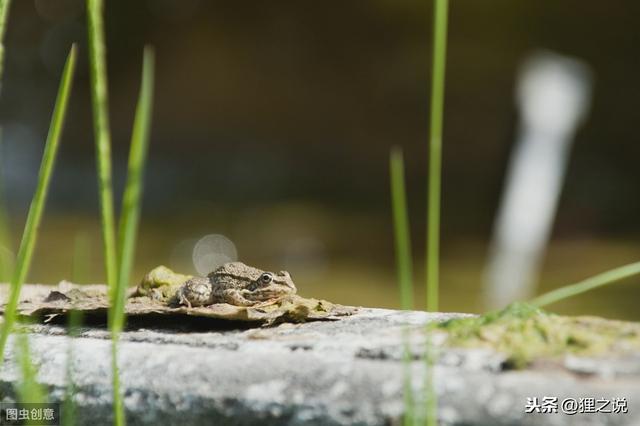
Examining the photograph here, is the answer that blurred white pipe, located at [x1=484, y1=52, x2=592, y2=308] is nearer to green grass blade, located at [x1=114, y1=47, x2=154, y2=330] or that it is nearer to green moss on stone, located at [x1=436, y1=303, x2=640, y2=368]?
green moss on stone, located at [x1=436, y1=303, x2=640, y2=368]

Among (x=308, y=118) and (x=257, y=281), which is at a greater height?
(x=308, y=118)

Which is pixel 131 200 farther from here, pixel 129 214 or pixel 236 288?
pixel 236 288

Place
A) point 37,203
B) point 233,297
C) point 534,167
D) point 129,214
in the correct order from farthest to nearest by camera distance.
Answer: point 534,167, point 233,297, point 37,203, point 129,214

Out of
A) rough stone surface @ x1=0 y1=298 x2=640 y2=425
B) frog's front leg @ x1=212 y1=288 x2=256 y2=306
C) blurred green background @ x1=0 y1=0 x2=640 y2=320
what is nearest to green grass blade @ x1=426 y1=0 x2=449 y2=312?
rough stone surface @ x1=0 y1=298 x2=640 y2=425

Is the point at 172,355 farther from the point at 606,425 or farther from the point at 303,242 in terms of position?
the point at 303,242

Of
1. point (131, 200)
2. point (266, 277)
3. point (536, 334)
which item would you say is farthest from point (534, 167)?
point (131, 200)

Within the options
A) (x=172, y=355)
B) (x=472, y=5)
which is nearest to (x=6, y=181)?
(x=472, y=5)

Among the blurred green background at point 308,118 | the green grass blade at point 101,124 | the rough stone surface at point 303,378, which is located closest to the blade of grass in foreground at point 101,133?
the green grass blade at point 101,124
